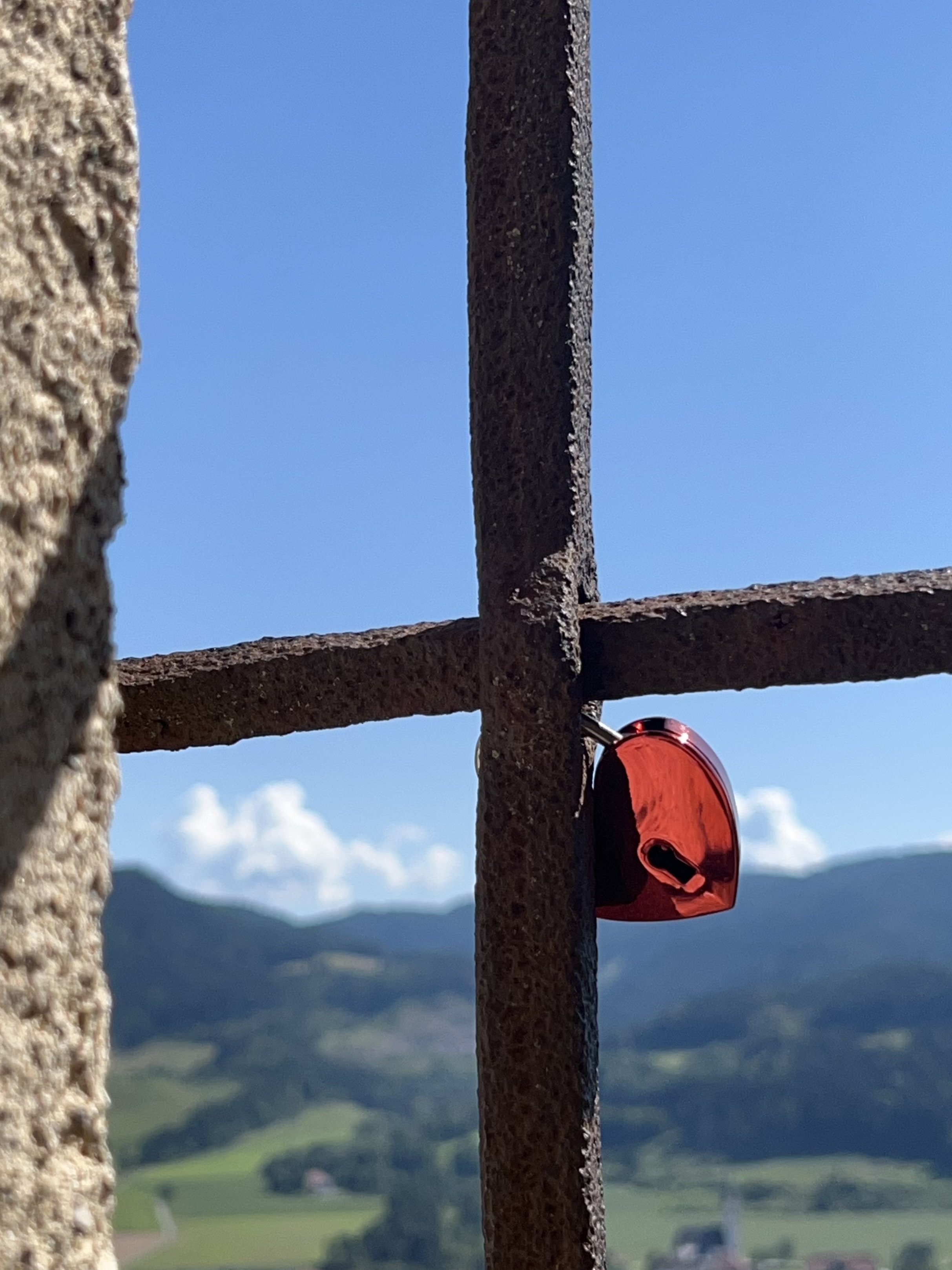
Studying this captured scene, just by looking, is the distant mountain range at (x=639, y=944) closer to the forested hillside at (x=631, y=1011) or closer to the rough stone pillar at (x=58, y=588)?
the forested hillside at (x=631, y=1011)

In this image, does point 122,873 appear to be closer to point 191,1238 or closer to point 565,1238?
point 191,1238

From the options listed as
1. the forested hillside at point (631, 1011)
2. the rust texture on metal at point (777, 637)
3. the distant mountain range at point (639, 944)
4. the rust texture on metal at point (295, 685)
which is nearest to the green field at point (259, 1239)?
the forested hillside at point (631, 1011)

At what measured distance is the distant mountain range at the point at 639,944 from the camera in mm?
6277

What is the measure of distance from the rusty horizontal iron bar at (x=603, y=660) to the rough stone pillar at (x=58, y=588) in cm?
50

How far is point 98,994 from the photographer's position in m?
0.45

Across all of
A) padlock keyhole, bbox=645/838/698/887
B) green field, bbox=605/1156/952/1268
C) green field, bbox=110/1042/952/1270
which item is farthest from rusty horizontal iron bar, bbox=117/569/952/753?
green field, bbox=605/1156/952/1268

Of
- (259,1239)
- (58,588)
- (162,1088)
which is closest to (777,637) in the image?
(58,588)

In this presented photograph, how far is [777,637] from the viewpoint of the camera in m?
0.90

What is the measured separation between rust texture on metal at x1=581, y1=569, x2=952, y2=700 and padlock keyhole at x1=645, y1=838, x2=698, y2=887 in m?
0.12

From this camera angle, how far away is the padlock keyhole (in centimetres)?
96

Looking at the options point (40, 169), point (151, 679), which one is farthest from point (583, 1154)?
point (40, 169)

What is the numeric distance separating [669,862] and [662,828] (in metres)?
0.03

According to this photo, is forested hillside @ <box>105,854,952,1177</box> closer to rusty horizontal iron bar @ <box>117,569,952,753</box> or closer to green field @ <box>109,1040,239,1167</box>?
green field @ <box>109,1040,239,1167</box>

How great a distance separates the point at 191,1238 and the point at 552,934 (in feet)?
17.2
